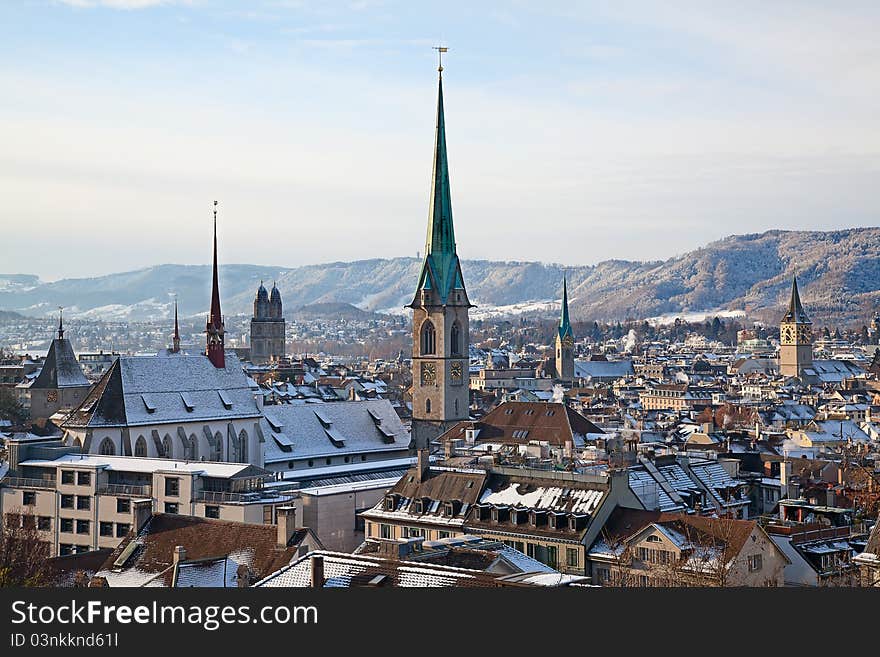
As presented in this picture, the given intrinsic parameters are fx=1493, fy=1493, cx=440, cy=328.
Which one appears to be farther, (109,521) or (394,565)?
(109,521)

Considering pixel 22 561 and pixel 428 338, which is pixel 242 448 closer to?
pixel 428 338

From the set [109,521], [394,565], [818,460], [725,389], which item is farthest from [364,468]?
[725,389]

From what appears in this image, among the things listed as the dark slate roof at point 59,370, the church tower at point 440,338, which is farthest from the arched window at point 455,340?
the dark slate roof at point 59,370

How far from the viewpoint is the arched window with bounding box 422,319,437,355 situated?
94250 mm

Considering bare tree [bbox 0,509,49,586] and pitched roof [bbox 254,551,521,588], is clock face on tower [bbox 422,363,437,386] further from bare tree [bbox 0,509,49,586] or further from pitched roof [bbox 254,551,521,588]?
pitched roof [bbox 254,551,521,588]

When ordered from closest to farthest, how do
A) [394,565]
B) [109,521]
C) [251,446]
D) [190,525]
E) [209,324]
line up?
[394,565], [190,525], [109,521], [251,446], [209,324]

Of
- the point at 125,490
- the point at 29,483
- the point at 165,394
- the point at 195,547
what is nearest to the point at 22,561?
the point at 195,547

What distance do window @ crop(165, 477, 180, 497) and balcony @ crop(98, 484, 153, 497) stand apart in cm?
111

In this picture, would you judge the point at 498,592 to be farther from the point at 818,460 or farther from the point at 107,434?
the point at 818,460

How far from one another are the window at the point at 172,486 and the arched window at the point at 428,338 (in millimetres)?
33565

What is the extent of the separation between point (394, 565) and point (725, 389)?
560 feet

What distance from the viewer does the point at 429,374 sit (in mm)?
94375

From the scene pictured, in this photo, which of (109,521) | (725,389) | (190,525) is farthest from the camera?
(725,389)

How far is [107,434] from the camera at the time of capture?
233ft
